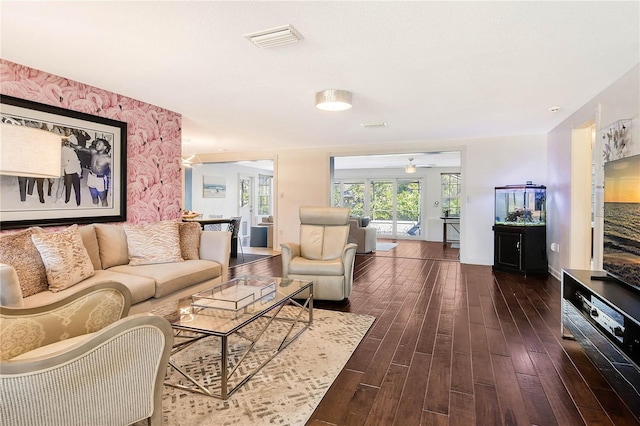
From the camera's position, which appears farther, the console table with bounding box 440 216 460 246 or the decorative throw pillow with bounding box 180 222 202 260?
the console table with bounding box 440 216 460 246

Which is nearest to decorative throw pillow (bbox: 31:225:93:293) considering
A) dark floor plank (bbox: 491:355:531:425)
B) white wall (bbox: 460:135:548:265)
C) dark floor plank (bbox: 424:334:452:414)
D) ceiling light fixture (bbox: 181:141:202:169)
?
dark floor plank (bbox: 424:334:452:414)

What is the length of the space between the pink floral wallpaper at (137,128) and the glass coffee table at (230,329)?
5.75ft

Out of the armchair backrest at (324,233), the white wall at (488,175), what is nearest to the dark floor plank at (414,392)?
the armchair backrest at (324,233)

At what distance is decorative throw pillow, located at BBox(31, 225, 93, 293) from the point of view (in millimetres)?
2457

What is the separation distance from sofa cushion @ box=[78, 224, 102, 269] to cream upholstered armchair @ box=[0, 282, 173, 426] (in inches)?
59.2

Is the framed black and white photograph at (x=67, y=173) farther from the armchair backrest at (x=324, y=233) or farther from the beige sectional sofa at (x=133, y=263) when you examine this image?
the armchair backrest at (x=324, y=233)

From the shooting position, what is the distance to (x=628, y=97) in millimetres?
2855

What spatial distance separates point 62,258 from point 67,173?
1031 millimetres

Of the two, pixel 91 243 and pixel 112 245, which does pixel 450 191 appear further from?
pixel 91 243

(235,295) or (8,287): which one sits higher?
(8,287)

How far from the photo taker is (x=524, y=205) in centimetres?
529

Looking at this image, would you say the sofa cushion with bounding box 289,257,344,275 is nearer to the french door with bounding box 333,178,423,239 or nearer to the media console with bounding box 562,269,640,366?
the media console with bounding box 562,269,640,366

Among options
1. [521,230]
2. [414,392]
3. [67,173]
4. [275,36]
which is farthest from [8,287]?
[521,230]

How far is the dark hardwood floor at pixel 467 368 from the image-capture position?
1761 millimetres
